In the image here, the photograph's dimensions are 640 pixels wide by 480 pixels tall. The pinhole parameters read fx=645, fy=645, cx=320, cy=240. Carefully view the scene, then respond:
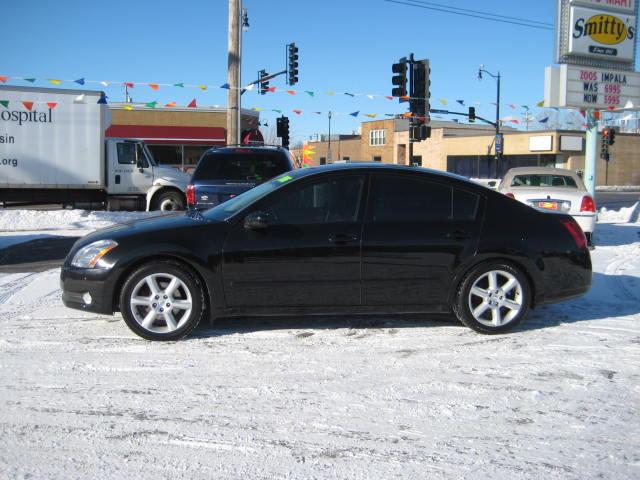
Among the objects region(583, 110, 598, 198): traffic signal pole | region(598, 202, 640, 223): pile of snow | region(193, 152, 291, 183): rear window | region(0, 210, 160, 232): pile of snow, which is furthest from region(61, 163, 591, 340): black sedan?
region(598, 202, 640, 223): pile of snow

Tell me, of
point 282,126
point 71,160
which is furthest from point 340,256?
point 282,126

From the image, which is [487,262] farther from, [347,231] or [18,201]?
[18,201]

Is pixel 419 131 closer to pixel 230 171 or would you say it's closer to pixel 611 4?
pixel 611 4

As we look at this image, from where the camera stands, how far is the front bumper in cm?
520

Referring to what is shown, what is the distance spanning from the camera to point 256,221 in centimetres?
528

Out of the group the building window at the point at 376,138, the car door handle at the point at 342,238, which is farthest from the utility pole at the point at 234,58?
the building window at the point at 376,138

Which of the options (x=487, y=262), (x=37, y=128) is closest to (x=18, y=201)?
(x=37, y=128)

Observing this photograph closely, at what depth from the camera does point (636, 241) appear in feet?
41.7

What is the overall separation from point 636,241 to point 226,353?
1040 cm

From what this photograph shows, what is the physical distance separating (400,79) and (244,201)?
494 inches

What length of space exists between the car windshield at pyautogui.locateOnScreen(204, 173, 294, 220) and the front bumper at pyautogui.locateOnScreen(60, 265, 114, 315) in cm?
103

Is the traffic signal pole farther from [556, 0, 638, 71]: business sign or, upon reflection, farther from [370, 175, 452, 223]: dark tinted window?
[370, 175, 452, 223]: dark tinted window

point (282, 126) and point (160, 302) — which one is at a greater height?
point (282, 126)

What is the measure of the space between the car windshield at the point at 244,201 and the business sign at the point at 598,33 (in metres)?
10.4
